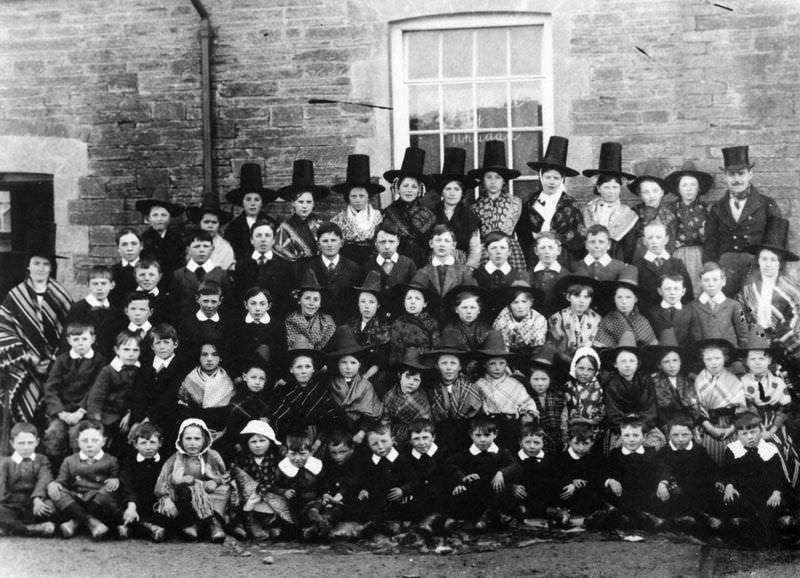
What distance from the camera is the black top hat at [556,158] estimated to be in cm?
691

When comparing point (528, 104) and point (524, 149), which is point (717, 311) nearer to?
point (524, 149)

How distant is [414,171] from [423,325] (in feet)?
4.13

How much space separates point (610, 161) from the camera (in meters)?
7.00

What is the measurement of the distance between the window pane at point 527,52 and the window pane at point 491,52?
82 mm

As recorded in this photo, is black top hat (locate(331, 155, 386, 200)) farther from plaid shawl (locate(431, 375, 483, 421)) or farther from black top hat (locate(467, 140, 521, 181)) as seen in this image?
plaid shawl (locate(431, 375, 483, 421))

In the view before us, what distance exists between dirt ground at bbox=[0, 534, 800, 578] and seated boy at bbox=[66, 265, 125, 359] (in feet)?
4.16

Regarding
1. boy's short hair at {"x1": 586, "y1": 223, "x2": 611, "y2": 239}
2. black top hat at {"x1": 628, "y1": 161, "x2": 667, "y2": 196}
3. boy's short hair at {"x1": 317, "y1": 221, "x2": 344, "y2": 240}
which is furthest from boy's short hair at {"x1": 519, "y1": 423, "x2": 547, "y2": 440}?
black top hat at {"x1": 628, "y1": 161, "x2": 667, "y2": 196}

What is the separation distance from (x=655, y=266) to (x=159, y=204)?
11.4 feet

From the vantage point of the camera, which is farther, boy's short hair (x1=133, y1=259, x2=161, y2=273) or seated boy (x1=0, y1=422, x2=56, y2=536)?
boy's short hair (x1=133, y1=259, x2=161, y2=273)

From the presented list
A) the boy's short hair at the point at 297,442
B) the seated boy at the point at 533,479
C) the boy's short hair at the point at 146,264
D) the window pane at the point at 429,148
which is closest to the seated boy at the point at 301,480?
the boy's short hair at the point at 297,442

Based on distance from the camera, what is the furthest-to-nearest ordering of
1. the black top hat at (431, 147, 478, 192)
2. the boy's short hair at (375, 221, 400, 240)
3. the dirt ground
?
the black top hat at (431, 147, 478, 192) < the boy's short hair at (375, 221, 400, 240) < the dirt ground

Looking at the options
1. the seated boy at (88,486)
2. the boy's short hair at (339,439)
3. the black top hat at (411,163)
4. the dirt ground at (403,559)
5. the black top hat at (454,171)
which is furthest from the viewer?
the black top hat at (411,163)

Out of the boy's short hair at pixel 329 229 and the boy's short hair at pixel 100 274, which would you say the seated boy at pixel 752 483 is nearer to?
the boy's short hair at pixel 329 229

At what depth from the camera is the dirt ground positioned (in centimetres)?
523
